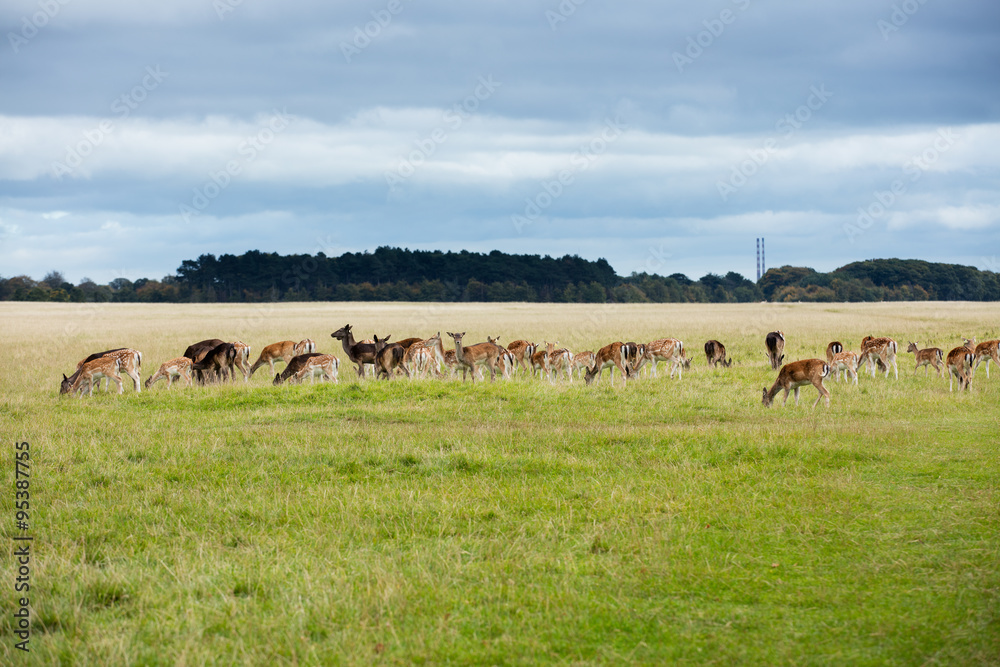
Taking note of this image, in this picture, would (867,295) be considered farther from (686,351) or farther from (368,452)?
(368,452)

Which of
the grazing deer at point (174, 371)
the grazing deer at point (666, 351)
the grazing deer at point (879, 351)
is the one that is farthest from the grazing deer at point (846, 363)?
the grazing deer at point (174, 371)

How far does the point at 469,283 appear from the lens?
112 meters

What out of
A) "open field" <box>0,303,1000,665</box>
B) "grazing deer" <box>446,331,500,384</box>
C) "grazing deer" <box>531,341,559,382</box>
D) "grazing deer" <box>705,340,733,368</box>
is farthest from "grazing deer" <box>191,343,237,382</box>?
"grazing deer" <box>705,340,733,368</box>

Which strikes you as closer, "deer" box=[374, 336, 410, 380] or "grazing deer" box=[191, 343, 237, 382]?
"grazing deer" box=[191, 343, 237, 382]

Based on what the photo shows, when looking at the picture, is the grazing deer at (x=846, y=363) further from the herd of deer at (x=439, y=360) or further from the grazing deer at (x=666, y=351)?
the grazing deer at (x=666, y=351)

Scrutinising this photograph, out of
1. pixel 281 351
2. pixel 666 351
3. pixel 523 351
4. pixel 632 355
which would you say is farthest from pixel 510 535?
pixel 281 351

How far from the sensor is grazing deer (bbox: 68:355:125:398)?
1881cm

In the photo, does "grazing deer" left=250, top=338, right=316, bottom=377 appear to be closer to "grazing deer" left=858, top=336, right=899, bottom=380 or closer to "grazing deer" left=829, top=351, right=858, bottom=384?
"grazing deer" left=829, top=351, right=858, bottom=384

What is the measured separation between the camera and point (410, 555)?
23.3ft

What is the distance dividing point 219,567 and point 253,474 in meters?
3.49

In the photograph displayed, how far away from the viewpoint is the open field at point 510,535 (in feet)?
18.1

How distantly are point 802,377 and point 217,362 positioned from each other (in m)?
14.1

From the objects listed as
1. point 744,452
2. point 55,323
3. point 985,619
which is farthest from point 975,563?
point 55,323

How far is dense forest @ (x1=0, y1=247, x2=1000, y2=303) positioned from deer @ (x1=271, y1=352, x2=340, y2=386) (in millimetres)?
86468
